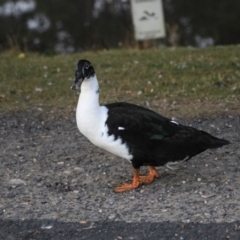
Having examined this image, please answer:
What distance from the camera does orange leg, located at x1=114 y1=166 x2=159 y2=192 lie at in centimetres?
545

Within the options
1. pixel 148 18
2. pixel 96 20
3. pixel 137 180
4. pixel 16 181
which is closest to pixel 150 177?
pixel 137 180

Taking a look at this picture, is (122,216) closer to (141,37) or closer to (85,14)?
(141,37)

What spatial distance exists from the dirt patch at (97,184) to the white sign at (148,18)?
4916 millimetres

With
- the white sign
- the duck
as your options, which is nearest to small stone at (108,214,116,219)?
the duck

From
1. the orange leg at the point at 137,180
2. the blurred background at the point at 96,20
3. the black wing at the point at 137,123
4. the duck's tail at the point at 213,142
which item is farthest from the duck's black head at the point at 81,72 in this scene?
the blurred background at the point at 96,20

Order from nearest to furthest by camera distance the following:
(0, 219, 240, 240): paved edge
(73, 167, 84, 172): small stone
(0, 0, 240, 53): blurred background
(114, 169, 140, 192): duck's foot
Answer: (0, 219, 240, 240): paved edge, (114, 169, 140, 192): duck's foot, (73, 167, 84, 172): small stone, (0, 0, 240, 53): blurred background

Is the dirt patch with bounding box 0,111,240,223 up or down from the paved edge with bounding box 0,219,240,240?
up

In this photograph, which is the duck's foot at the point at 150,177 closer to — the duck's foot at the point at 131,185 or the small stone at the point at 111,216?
the duck's foot at the point at 131,185

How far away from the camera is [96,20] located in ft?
65.3

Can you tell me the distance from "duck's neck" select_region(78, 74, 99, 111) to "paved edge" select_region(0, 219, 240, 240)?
96 centimetres

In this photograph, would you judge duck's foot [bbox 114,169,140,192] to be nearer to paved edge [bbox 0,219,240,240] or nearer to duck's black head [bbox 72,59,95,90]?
paved edge [bbox 0,219,240,240]

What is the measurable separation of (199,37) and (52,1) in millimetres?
4825

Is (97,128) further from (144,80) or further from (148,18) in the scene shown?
(148,18)

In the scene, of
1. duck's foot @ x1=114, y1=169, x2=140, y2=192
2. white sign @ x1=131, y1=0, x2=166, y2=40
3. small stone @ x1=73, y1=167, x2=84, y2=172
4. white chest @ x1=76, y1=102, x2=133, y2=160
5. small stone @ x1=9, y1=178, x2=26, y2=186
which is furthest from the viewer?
white sign @ x1=131, y1=0, x2=166, y2=40
